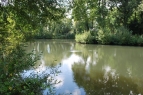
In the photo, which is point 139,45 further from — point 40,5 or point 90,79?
point 40,5

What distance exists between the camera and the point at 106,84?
7.01m

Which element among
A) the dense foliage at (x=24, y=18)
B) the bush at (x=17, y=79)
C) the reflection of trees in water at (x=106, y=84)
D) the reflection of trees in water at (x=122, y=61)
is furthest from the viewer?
the reflection of trees in water at (x=122, y=61)

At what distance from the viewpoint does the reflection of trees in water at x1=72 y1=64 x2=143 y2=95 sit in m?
6.20

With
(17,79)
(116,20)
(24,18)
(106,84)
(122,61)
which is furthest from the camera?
(116,20)

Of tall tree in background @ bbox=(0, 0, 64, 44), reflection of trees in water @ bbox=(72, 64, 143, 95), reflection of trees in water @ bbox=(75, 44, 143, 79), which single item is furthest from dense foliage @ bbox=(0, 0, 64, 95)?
reflection of trees in water @ bbox=(75, 44, 143, 79)

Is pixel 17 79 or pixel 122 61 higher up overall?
pixel 17 79

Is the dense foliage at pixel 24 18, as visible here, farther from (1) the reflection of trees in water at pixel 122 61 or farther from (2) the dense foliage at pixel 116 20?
(2) the dense foliage at pixel 116 20

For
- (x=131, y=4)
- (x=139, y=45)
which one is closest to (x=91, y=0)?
(x=139, y=45)

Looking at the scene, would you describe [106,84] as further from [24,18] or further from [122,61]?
[122,61]

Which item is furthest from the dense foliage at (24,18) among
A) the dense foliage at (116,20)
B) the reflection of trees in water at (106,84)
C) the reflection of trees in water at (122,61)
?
the dense foliage at (116,20)

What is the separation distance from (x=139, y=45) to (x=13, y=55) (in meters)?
21.8

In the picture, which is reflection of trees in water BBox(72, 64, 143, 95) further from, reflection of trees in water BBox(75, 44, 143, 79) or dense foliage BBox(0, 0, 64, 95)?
dense foliage BBox(0, 0, 64, 95)

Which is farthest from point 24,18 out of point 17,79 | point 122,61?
point 122,61

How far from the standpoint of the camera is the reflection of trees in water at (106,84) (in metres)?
6.20
